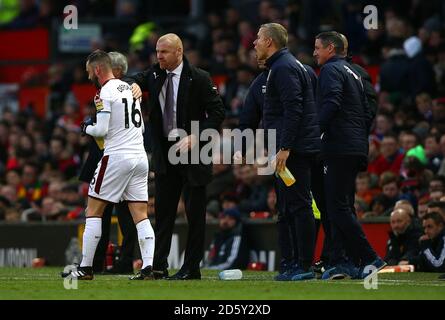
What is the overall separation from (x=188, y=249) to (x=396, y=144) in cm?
621

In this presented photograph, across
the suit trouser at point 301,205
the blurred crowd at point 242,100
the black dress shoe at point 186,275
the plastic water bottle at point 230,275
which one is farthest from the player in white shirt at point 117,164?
the blurred crowd at point 242,100

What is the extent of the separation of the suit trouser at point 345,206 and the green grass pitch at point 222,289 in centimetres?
34

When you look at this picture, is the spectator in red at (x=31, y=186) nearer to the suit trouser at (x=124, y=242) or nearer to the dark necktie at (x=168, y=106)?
the suit trouser at (x=124, y=242)

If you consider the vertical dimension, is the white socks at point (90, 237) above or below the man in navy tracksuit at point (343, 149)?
below

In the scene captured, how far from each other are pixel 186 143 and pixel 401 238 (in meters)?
4.25

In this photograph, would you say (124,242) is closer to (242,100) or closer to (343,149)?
(343,149)

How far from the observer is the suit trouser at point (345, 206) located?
11430 millimetres

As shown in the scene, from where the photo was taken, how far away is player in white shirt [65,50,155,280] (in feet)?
37.2

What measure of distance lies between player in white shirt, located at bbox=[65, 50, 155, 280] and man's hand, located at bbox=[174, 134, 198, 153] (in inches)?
13.5

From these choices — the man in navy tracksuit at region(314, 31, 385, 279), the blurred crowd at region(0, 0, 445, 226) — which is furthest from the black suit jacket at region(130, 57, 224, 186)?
the blurred crowd at region(0, 0, 445, 226)

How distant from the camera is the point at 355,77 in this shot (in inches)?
462

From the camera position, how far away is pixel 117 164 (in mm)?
11359
